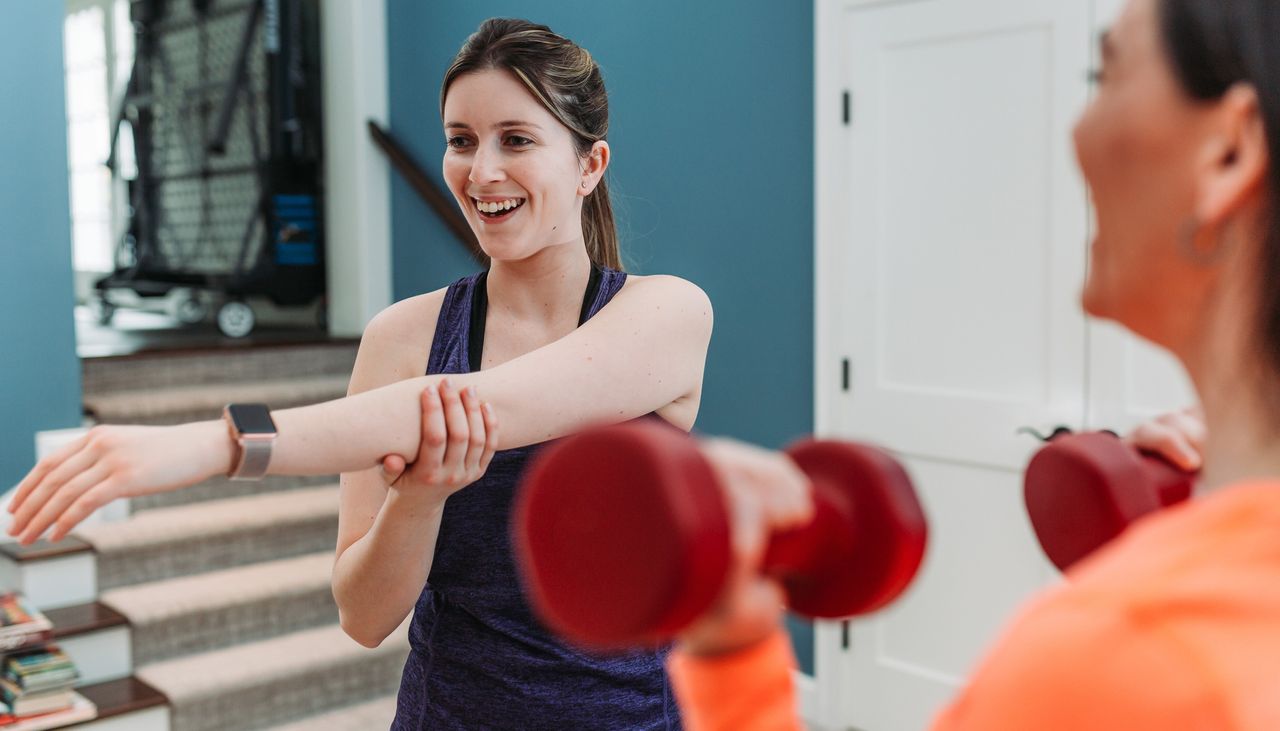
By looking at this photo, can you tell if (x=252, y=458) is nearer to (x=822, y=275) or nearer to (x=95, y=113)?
(x=822, y=275)

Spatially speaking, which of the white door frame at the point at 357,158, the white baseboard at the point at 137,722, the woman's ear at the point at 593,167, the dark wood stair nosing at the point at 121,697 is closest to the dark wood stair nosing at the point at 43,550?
the dark wood stair nosing at the point at 121,697

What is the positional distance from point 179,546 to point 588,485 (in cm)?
354

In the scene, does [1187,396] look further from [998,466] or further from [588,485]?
[588,485]

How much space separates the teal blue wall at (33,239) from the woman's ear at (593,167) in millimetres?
2681

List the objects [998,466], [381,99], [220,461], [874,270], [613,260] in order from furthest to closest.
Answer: [381,99] → [874,270] → [998,466] → [613,260] → [220,461]

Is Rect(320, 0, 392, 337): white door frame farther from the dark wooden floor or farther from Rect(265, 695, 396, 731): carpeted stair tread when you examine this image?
Rect(265, 695, 396, 731): carpeted stair tread

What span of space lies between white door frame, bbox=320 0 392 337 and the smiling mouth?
4186 millimetres

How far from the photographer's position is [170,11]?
6.61 m

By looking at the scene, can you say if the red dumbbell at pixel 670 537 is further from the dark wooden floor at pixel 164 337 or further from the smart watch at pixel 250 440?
the dark wooden floor at pixel 164 337

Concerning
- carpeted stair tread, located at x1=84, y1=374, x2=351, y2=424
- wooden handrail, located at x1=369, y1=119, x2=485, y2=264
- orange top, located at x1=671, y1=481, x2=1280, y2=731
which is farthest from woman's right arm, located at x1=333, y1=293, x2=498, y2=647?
wooden handrail, located at x1=369, y1=119, x2=485, y2=264

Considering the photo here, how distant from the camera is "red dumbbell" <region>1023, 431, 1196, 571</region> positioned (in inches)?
27.5

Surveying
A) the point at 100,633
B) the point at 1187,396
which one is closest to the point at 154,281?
the point at 100,633

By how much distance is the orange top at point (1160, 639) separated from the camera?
16.1 inches

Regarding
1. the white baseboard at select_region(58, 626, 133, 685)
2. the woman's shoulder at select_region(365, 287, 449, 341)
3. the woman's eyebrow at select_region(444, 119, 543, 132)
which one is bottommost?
the white baseboard at select_region(58, 626, 133, 685)
